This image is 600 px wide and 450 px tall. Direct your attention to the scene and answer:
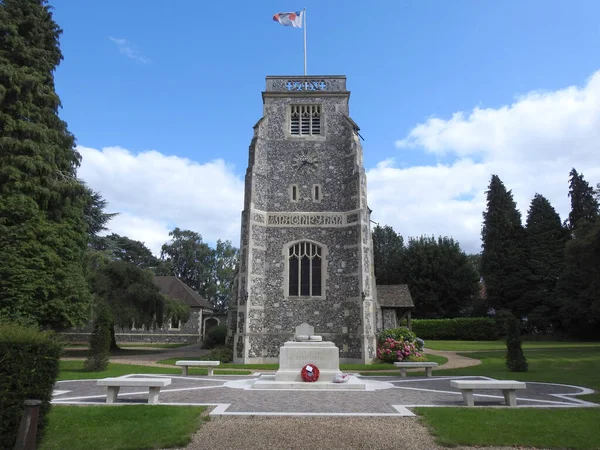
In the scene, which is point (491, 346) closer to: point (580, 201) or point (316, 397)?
point (580, 201)

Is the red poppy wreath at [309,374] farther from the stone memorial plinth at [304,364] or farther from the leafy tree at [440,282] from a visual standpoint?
the leafy tree at [440,282]

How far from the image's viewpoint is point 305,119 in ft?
86.2

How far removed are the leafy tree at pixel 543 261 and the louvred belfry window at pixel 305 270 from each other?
32.0m

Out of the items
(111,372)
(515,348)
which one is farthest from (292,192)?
(515,348)

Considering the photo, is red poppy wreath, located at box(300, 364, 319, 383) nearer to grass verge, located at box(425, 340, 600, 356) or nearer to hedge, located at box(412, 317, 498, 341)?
grass verge, located at box(425, 340, 600, 356)

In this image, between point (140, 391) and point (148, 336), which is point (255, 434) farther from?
point (148, 336)

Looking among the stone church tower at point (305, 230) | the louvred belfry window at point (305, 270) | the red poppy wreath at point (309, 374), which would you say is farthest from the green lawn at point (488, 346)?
the red poppy wreath at point (309, 374)

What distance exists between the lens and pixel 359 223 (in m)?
23.2

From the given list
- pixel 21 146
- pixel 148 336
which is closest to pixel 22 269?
pixel 21 146

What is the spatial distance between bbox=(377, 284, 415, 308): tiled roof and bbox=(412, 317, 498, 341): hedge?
9269 millimetres

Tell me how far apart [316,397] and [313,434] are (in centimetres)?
401

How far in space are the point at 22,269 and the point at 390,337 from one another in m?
17.2

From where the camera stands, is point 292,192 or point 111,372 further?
point 292,192

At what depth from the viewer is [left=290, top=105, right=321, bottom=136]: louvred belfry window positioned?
85.5 feet
